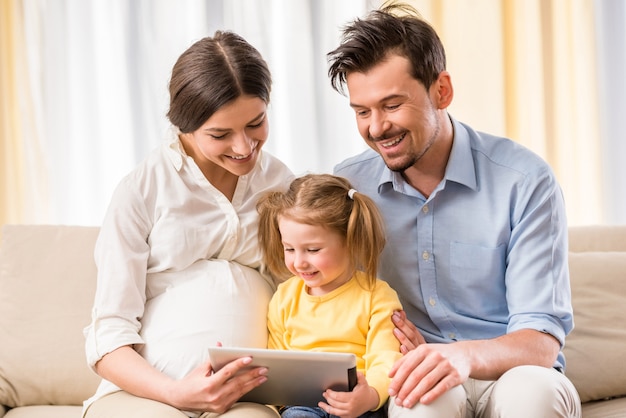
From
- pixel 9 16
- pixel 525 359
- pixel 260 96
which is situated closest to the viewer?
pixel 525 359

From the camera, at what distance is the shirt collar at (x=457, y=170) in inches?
79.8

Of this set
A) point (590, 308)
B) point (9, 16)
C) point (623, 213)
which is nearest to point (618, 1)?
point (623, 213)

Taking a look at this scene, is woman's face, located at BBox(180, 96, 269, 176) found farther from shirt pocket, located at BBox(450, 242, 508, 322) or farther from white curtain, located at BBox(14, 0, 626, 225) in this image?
white curtain, located at BBox(14, 0, 626, 225)

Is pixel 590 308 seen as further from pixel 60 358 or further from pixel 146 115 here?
pixel 146 115

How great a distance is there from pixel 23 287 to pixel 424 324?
1.17 meters

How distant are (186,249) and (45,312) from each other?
0.62 meters

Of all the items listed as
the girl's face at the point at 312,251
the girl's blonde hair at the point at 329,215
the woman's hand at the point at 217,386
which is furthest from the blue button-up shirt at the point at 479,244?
the woman's hand at the point at 217,386

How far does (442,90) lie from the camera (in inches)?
81.2

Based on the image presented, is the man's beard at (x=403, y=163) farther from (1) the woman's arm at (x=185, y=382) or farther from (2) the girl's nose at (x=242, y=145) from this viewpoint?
(1) the woman's arm at (x=185, y=382)

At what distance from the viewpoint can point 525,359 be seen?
5.91 feet

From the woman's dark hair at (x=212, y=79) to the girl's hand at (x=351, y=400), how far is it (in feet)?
2.32

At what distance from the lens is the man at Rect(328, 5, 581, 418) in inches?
74.8

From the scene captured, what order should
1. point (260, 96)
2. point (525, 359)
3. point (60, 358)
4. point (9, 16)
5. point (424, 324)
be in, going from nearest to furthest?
1. point (525, 359)
2. point (260, 96)
3. point (424, 324)
4. point (60, 358)
5. point (9, 16)

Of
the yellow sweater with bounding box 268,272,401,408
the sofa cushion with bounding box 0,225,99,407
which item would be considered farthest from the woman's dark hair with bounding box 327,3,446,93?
the sofa cushion with bounding box 0,225,99,407
